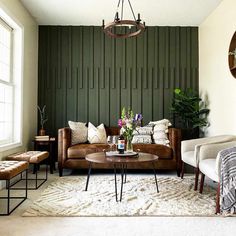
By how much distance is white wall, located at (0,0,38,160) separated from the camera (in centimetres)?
435

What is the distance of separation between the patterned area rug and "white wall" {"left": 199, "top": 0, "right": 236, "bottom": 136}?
1.17 metres

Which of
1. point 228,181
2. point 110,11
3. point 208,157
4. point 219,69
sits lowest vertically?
point 228,181

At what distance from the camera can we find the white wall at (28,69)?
14.3 feet

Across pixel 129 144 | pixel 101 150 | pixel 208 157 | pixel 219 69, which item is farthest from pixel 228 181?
pixel 219 69

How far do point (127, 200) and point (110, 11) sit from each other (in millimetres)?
3291

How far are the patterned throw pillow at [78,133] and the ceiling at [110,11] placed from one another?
199cm

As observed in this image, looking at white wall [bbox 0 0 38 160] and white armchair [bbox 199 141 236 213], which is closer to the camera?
white armchair [bbox 199 141 236 213]

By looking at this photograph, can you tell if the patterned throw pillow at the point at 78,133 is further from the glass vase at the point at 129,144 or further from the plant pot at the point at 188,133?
the plant pot at the point at 188,133

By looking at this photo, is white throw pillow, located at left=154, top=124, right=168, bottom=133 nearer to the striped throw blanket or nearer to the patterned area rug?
the patterned area rug

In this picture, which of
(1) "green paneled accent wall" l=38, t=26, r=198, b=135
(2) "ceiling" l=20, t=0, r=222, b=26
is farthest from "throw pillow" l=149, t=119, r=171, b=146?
(2) "ceiling" l=20, t=0, r=222, b=26

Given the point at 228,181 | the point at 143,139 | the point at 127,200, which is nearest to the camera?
the point at 228,181

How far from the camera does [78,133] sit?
4727 millimetres

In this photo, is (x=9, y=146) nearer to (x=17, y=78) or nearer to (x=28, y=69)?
(x=17, y=78)

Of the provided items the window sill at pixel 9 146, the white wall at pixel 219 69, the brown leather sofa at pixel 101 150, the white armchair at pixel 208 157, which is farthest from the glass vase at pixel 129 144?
the window sill at pixel 9 146
